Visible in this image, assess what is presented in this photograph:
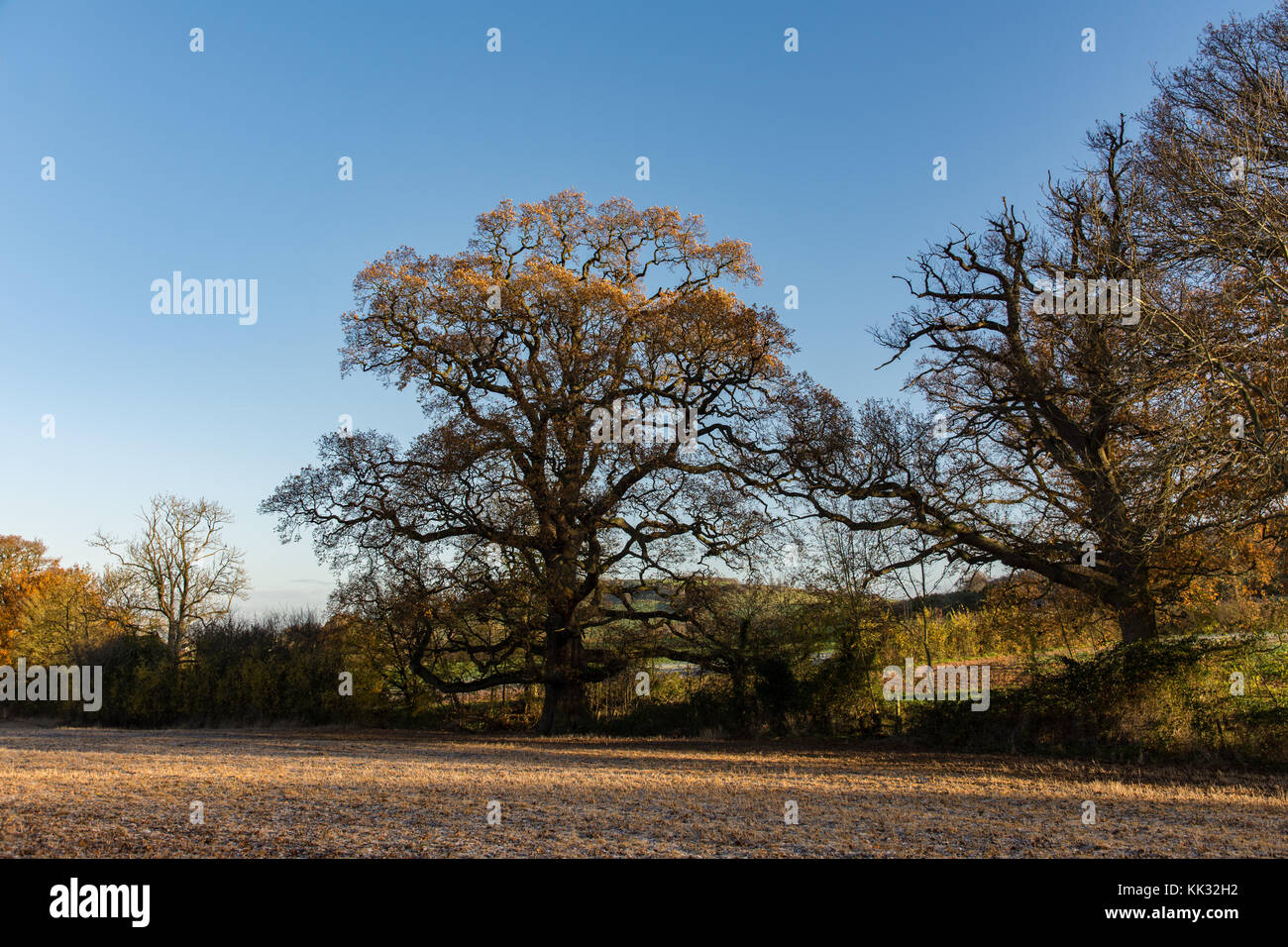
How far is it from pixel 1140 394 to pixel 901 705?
345 inches

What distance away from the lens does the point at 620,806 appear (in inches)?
368

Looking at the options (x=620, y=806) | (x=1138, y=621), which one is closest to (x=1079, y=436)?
(x=1138, y=621)

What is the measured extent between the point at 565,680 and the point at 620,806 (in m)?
13.1

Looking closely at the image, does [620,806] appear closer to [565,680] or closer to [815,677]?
[815,677]

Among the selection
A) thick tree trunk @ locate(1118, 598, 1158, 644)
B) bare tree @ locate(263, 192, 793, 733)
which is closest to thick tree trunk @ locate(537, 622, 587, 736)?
bare tree @ locate(263, 192, 793, 733)

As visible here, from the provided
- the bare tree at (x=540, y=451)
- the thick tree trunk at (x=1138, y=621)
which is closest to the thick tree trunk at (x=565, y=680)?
the bare tree at (x=540, y=451)

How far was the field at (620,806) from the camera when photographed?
282 inches

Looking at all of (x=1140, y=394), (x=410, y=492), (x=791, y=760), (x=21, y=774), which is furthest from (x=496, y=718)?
(x=1140, y=394)

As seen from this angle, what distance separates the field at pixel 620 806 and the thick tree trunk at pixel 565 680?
20.1 feet

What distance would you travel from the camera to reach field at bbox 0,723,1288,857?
716cm

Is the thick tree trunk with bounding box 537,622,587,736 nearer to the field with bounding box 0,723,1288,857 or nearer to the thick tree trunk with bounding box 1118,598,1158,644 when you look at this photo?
the field with bounding box 0,723,1288,857

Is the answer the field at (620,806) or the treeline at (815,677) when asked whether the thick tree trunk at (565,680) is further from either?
the field at (620,806)
